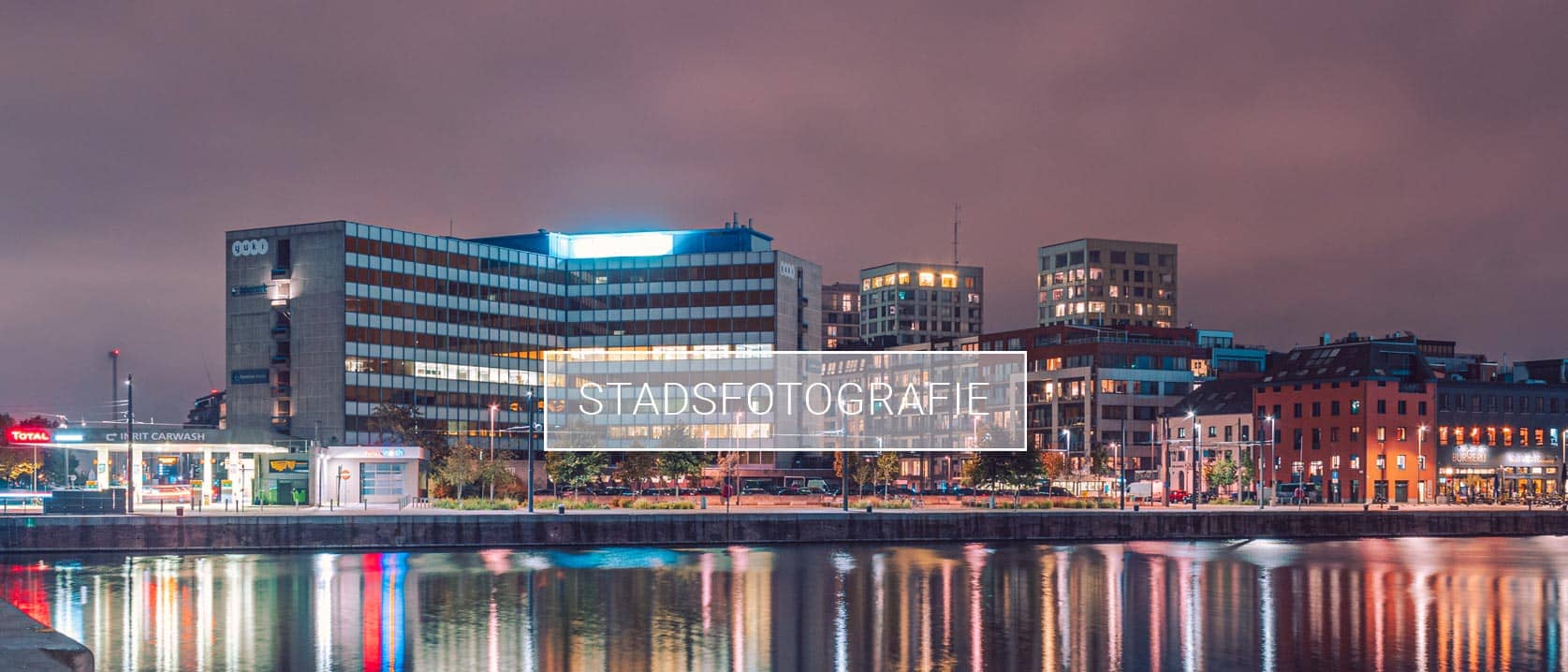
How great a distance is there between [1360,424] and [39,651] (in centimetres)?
13507

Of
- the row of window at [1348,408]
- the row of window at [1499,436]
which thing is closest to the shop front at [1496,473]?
the row of window at [1499,436]

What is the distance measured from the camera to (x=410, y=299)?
497 ft

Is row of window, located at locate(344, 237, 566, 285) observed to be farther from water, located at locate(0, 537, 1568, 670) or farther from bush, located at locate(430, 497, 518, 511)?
A: water, located at locate(0, 537, 1568, 670)

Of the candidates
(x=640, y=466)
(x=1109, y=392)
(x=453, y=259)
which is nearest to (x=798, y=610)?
(x=640, y=466)

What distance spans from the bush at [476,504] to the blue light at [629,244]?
235ft

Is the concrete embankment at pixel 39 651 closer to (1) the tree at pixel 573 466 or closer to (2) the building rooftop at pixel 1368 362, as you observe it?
(1) the tree at pixel 573 466

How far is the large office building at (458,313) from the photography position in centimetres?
14325

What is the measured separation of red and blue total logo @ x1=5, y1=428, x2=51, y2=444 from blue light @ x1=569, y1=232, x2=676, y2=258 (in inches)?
3108

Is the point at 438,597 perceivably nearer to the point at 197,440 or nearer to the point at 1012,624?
the point at 1012,624

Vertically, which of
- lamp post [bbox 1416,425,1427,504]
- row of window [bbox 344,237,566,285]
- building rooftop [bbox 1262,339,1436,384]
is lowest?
lamp post [bbox 1416,425,1427,504]

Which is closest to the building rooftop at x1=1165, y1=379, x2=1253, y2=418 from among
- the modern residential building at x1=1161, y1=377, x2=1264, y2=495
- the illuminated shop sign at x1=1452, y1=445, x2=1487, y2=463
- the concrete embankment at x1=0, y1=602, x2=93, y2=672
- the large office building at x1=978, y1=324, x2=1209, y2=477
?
the modern residential building at x1=1161, y1=377, x2=1264, y2=495

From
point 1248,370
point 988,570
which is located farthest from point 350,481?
point 1248,370

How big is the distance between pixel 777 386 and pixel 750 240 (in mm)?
20673

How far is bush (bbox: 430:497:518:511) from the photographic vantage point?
333 ft
